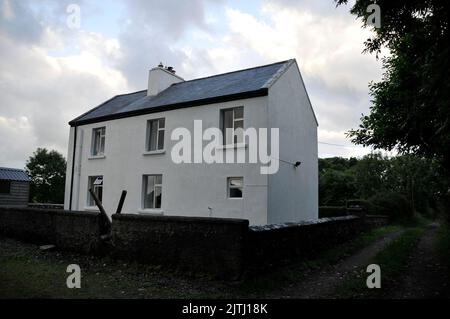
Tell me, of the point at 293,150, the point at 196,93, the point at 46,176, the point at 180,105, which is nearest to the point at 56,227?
the point at 180,105

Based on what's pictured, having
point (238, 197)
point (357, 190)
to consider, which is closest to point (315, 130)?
point (238, 197)

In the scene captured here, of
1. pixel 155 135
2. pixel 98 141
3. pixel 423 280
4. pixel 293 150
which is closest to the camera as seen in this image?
pixel 423 280

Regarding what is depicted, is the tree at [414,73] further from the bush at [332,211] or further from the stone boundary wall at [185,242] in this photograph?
the bush at [332,211]

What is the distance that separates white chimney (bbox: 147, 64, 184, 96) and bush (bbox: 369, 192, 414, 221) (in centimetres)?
1749

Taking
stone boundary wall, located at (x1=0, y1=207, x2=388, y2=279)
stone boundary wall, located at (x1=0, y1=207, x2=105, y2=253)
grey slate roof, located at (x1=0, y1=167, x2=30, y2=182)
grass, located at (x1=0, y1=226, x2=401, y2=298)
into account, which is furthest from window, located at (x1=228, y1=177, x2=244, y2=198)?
grey slate roof, located at (x1=0, y1=167, x2=30, y2=182)

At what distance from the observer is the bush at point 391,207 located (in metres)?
27.1

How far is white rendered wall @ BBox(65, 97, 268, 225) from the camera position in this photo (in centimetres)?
1494

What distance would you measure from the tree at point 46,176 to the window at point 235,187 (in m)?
45.0

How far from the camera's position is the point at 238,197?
603 inches

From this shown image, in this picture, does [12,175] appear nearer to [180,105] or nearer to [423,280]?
[180,105]

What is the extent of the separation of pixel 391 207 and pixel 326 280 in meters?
21.2

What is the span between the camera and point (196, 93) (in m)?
18.3

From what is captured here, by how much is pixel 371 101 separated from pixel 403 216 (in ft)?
54.5
